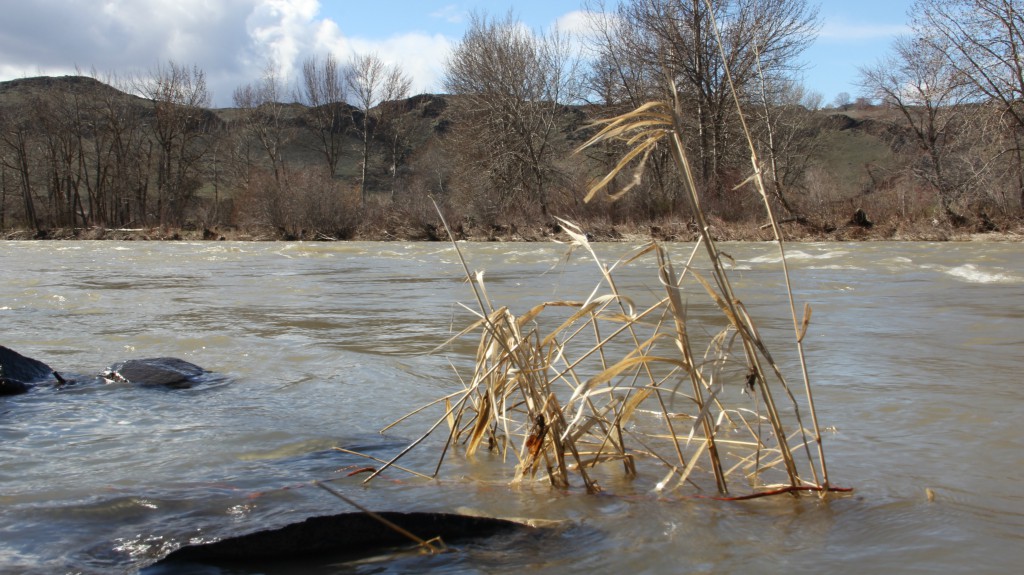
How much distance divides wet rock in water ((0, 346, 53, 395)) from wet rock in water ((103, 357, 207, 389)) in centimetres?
35

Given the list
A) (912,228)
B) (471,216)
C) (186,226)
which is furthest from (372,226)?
(912,228)

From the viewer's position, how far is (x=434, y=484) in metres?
2.60

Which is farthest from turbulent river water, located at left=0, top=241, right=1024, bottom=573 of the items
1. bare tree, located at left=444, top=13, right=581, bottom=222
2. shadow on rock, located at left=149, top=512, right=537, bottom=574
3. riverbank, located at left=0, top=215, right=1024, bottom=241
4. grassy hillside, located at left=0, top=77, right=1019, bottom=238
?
bare tree, located at left=444, top=13, right=581, bottom=222

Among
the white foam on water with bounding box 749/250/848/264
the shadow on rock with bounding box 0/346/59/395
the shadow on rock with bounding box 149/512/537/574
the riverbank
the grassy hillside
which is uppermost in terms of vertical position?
the grassy hillside

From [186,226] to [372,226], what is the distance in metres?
12.8

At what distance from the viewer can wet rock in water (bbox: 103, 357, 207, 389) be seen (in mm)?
4426

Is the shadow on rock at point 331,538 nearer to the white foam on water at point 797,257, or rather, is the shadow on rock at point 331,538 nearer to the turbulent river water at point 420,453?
the turbulent river water at point 420,453

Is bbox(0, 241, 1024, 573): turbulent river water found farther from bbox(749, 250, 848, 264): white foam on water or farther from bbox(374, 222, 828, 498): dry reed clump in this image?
bbox(749, 250, 848, 264): white foam on water

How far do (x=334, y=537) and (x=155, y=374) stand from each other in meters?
2.93

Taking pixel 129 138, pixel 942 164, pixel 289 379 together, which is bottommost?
pixel 289 379

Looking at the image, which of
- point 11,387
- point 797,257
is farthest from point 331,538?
point 797,257

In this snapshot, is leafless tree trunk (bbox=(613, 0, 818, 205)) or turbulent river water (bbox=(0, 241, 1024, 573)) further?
leafless tree trunk (bbox=(613, 0, 818, 205))

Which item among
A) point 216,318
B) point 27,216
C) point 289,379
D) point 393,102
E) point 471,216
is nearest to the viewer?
point 289,379

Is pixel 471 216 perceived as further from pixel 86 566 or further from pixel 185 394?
pixel 86 566
